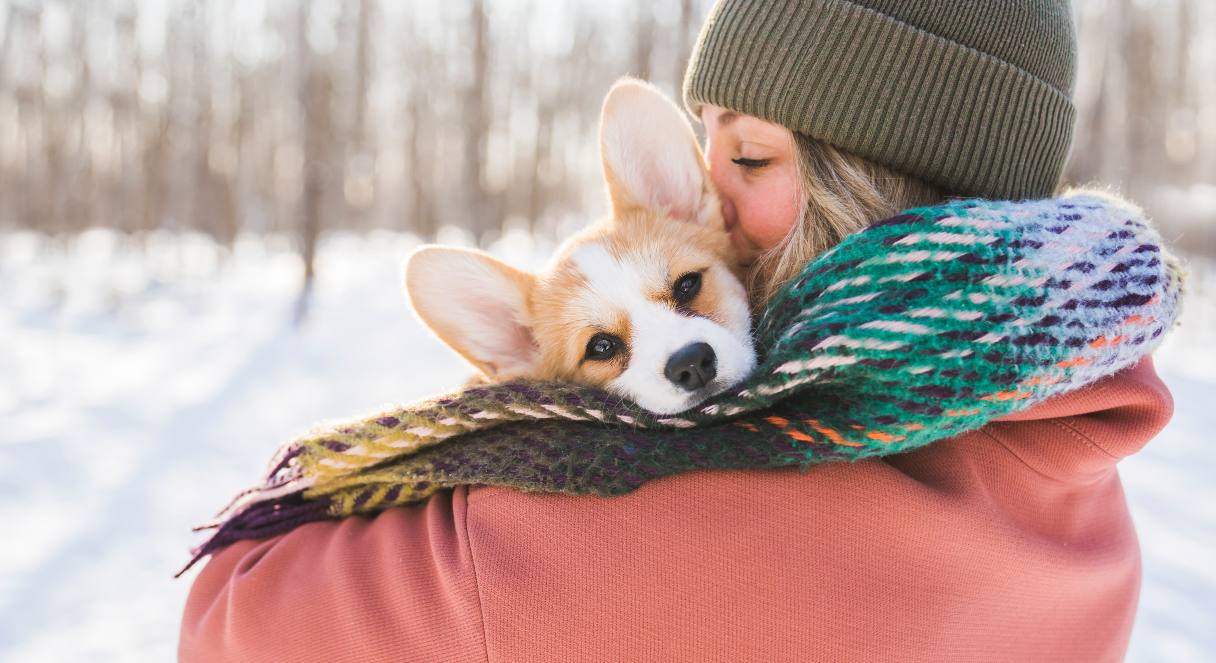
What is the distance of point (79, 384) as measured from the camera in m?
8.70

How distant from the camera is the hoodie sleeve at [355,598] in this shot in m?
1.24

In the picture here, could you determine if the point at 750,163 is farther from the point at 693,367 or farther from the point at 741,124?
the point at 693,367

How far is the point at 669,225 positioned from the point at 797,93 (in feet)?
2.08

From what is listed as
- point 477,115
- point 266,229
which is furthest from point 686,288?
point 266,229

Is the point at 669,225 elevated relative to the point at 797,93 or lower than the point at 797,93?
lower

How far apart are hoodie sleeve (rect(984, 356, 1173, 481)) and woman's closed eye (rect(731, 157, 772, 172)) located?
0.78 metres

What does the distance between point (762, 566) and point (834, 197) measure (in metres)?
0.75

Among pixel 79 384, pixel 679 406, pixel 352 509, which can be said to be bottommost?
pixel 79 384

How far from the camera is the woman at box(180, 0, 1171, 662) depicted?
1.17 meters

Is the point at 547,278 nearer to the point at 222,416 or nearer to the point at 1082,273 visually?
the point at 1082,273

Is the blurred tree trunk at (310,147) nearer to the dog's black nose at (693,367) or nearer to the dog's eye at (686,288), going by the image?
the dog's eye at (686,288)

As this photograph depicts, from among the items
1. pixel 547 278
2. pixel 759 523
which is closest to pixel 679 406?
pixel 759 523

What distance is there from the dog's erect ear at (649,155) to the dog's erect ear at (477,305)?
38 centimetres

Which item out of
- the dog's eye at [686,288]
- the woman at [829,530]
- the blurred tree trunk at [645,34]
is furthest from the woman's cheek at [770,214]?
the blurred tree trunk at [645,34]
